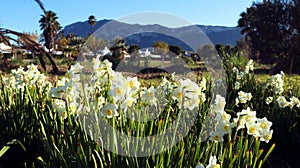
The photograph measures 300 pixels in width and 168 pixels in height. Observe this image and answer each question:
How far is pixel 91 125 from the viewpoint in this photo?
200 cm

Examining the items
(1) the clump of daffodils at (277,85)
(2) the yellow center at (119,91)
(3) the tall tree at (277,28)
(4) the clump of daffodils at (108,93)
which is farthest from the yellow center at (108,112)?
(3) the tall tree at (277,28)

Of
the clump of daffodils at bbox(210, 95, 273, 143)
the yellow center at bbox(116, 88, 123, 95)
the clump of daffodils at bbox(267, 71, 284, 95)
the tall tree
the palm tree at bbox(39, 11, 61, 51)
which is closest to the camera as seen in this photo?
the yellow center at bbox(116, 88, 123, 95)

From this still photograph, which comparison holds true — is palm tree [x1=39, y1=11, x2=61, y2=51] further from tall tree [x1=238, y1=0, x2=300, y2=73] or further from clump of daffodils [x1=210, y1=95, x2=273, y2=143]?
clump of daffodils [x1=210, y1=95, x2=273, y2=143]

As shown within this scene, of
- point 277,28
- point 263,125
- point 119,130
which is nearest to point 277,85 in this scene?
point 263,125

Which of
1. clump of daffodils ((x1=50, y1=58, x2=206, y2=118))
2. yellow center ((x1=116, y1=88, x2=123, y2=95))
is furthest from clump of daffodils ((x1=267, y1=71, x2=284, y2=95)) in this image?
yellow center ((x1=116, y1=88, x2=123, y2=95))

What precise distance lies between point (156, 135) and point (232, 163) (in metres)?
0.43

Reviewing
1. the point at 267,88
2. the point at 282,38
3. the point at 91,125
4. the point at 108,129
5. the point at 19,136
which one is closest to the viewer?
the point at 108,129

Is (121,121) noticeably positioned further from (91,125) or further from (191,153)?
(191,153)

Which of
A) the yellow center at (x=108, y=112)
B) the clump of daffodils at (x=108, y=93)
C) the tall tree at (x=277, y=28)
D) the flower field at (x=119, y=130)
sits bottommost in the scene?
the flower field at (x=119, y=130)

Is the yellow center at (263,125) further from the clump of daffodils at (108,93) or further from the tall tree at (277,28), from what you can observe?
the tall tree at (277,28)

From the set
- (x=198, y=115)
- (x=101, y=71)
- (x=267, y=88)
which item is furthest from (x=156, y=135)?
(x=267, y=88)

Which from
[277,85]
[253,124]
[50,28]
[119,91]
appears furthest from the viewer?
[50,28]

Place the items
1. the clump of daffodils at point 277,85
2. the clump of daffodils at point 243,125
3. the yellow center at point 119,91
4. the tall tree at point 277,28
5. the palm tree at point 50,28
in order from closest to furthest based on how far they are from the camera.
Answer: the yellow center at point 119,91, the clump of daffodils at point 243,125, the clump of daffodils at point 277,85, the tall tree at point 277,28, the palm tree at point 50,28

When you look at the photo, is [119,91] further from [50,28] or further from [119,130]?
[50,28]
